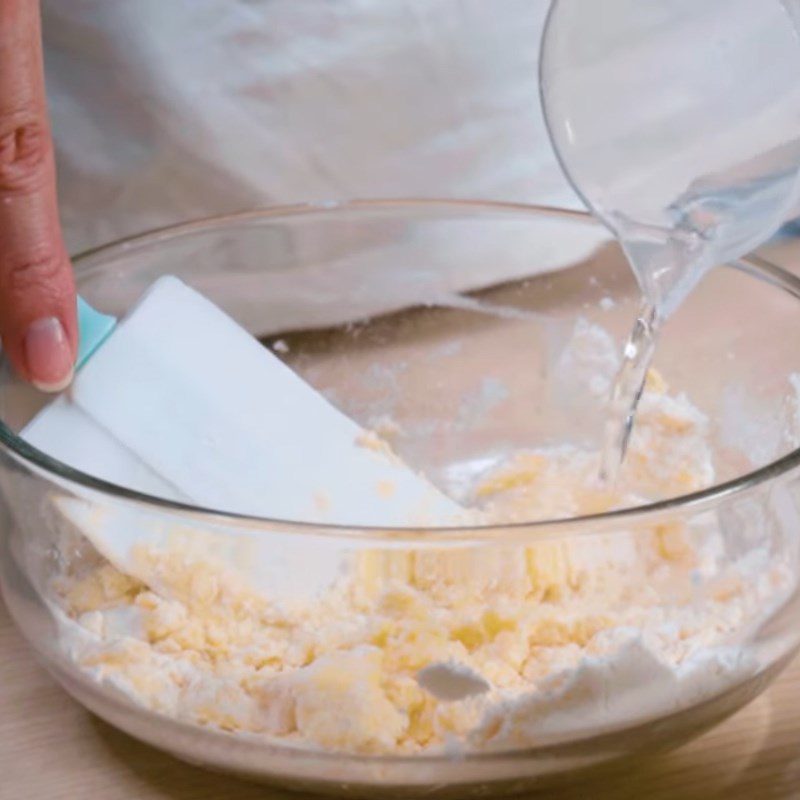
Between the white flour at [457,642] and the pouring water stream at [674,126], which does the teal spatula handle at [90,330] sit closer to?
the white flour at [457,642]

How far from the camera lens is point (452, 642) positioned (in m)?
0.60

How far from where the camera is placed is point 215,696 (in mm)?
609

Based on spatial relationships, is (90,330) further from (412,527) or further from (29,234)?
(412,527)

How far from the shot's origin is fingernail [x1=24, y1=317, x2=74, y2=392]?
743mm

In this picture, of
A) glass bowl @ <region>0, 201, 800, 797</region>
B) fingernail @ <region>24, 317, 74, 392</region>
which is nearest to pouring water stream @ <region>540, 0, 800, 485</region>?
glass bowl @ <region>0, 201, 800, 797</region>

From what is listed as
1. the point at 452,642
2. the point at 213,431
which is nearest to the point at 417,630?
the point at 452,642

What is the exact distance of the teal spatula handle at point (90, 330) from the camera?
0.78 metres

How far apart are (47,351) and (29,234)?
6 cm

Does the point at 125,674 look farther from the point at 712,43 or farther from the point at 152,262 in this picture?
the point at 712,43

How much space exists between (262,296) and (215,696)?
0.41 m

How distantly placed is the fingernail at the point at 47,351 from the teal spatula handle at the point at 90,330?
0.02 meters

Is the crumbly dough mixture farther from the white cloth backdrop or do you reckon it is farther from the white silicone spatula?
the white cloth backdrop

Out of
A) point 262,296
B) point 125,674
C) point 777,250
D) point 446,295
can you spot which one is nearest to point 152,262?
point 262,296

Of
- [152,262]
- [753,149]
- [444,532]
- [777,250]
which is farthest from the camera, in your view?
[777,250]
